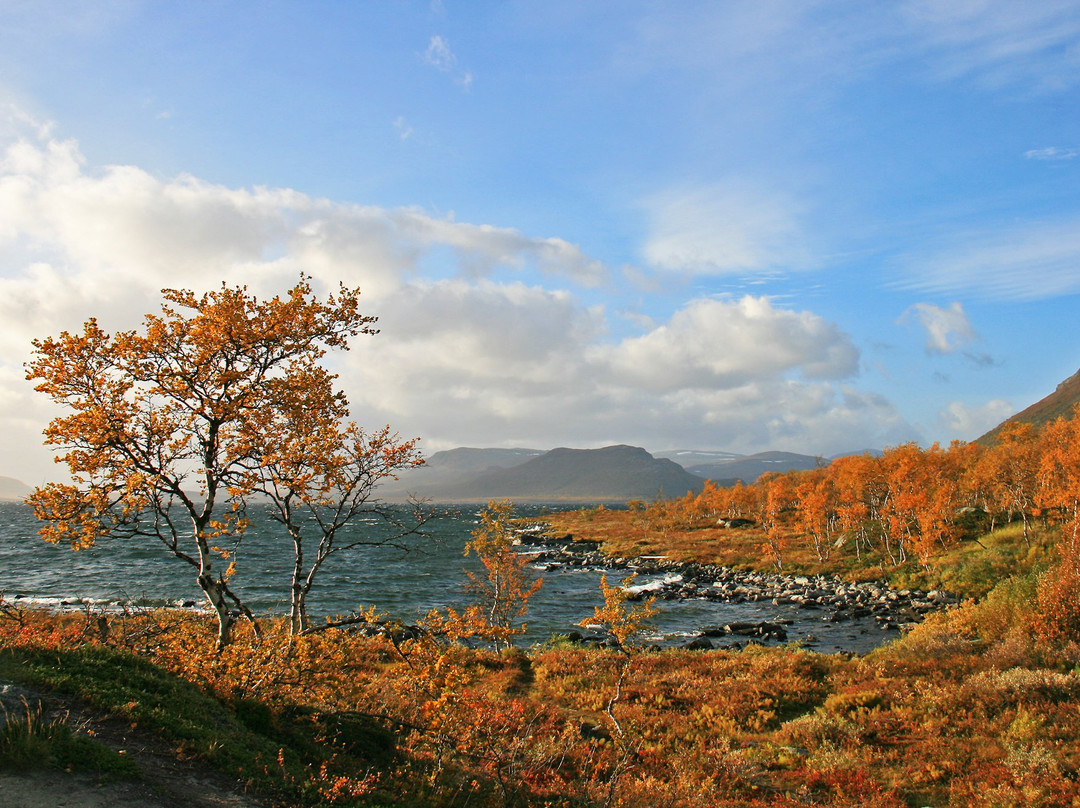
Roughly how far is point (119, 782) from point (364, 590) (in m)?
49.3

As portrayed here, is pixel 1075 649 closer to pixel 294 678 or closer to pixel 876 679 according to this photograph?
pixel 876 679

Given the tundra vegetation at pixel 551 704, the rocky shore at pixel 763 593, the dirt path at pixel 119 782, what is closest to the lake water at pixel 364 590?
the rocky shore at pixel 763 593

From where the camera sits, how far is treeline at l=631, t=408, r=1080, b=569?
51.4 m

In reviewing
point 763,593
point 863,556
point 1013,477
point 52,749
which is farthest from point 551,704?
point 1013,477

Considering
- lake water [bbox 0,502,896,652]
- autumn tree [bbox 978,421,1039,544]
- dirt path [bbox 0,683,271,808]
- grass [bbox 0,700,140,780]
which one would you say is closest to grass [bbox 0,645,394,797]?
grass [bbox 0,700,140,780]

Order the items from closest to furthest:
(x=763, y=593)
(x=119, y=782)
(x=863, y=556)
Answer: (x=119, y=782) → (x=763, y=593) → (x=863, y=556)

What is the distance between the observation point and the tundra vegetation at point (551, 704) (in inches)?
396

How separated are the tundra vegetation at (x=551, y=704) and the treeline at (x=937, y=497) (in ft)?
86.3

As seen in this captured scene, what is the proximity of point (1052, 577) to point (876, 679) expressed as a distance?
10.7 meters

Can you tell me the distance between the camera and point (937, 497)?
55.1 m

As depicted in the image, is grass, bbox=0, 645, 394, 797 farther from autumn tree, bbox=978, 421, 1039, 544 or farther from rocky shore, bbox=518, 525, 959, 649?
autumn tree, bbox=978, 421, 1039, 544

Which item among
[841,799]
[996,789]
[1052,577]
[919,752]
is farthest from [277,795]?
[1052,577]

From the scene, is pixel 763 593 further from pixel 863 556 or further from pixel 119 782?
pixel 119 782

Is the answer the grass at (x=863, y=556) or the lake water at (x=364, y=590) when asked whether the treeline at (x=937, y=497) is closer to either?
the grass at (x=863, y=556)
